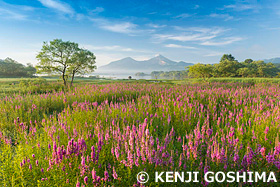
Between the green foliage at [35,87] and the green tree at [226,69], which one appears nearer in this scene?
the green foliage at [35,87]

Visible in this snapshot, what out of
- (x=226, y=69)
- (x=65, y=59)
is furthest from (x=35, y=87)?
(x=226, y=69)

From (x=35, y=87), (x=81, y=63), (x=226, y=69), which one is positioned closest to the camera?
(x=35, y=87)

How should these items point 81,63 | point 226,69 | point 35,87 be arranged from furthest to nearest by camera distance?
1. point 226,69
2. point 81,63
3. point 35,87

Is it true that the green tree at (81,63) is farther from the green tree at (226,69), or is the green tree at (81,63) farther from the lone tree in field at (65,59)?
the green tree at (226,69)

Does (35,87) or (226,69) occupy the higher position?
(226,69)

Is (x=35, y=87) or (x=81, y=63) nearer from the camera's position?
(x=35, y=87)

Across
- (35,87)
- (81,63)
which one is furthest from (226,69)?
(35,87)

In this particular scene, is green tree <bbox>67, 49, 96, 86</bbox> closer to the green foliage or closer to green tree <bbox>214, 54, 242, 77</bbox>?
the green foliage

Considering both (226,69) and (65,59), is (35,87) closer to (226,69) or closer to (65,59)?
(65,59)

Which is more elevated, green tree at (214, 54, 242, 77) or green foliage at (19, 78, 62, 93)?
green tree at (214, 54, 242, 77)

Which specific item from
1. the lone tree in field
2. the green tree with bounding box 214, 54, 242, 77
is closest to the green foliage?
the lone tree in field

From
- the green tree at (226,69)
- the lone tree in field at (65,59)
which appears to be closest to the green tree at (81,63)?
the lone tree in field at (65,59)

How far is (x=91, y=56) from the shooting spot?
22.8 m

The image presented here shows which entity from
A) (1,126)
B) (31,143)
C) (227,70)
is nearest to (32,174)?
(31,143)
